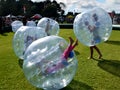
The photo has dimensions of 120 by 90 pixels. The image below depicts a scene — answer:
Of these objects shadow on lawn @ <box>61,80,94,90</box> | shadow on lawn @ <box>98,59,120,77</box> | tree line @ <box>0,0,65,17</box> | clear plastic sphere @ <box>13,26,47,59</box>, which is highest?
clear plastic sphere @ <box>13,26,47,59</box>

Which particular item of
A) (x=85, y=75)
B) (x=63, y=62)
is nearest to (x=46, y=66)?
(x=63, y=62)

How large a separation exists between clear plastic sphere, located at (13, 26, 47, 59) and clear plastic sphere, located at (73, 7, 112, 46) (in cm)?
207

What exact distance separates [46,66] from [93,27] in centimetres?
531

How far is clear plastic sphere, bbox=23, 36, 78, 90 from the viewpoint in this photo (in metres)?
6.40

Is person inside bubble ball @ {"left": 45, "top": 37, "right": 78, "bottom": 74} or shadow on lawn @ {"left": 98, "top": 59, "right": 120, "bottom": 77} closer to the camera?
person inside bubble ball @ {"left": 45, "top": 37, "right": 78, "bottom": 74}

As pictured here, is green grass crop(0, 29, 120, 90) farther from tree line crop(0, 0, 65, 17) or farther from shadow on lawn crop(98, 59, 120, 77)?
tree line crop(0, 0, 65, 17)

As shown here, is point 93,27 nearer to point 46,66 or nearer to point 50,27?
point 46,66

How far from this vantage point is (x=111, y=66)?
10508 millimetres

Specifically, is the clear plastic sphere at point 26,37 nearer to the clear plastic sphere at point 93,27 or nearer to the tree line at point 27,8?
the clear plastic sphere at point 93,27

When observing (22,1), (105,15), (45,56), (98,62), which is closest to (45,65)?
(45,56)

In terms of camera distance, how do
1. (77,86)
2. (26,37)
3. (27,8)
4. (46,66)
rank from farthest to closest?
(27,8) → (26,37) → (77,86) → (46,66)

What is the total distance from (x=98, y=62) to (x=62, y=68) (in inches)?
195

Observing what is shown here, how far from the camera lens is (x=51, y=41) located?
21.6ft

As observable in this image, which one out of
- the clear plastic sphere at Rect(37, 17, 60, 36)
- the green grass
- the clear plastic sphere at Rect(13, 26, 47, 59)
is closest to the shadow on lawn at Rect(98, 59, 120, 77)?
the green grass
